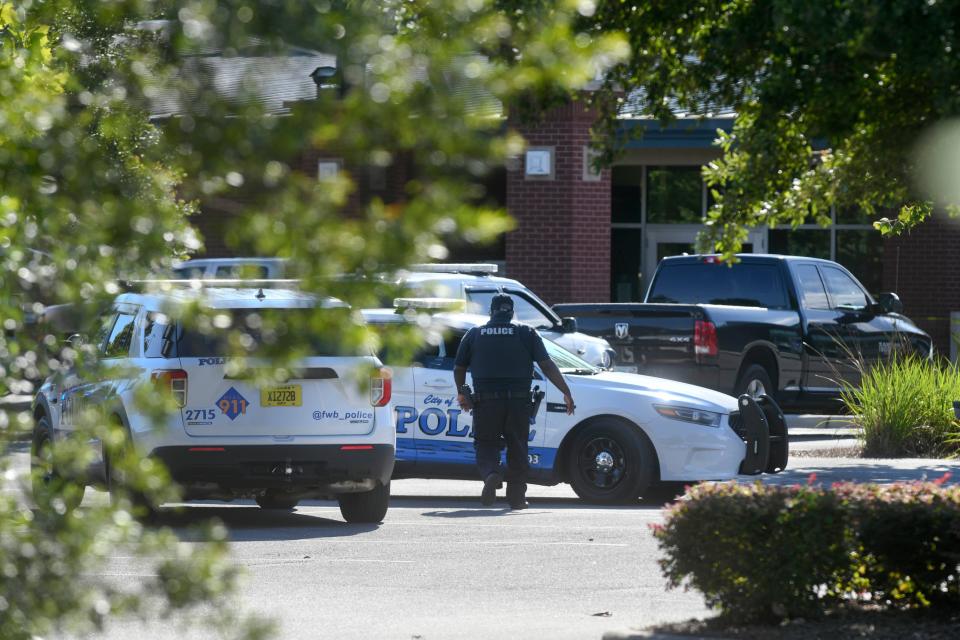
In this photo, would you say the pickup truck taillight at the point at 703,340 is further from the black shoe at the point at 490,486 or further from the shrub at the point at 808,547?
the shrub at the point at 808,547

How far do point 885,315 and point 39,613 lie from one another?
17.6m

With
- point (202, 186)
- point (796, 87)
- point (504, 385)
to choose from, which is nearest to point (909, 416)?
point (504, 385)

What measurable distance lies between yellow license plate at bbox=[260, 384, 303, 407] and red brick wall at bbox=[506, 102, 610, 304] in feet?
45.8

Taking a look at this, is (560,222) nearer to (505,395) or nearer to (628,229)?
(628,229)

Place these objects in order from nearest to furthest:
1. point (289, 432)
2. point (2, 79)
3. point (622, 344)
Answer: point (2, 79)
point (289, 432)
point (622, 344)

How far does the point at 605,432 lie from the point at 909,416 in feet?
17.3

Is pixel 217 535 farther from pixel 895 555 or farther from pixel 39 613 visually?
pixel 895 555

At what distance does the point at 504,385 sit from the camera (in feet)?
43.5

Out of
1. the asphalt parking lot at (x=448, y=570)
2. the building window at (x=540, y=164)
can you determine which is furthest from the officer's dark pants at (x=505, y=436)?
the building window at (x=540, y=164)

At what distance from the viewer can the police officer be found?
13.2 m

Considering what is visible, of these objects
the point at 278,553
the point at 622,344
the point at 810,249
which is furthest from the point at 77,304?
the point at 810,249

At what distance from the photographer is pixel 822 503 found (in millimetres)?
6938

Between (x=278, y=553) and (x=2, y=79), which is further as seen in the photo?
(x=278, y=553)

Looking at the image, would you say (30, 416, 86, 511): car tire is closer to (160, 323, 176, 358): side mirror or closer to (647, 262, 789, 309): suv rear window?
(160, 323, 176, 358): side mirror
